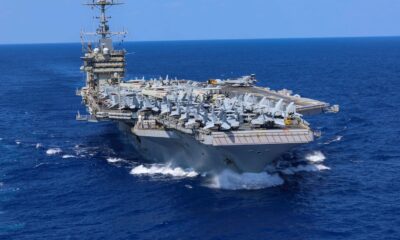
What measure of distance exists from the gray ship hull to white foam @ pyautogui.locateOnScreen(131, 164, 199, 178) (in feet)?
2.06

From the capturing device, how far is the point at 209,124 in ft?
116

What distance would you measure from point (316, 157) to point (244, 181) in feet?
31.5

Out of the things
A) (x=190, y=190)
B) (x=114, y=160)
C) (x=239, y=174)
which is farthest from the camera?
(x=114, y=160)

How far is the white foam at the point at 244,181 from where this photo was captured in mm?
35156

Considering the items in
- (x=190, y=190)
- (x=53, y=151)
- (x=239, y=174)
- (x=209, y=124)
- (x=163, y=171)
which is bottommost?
(x=53, y=151)

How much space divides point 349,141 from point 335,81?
46.9 meters

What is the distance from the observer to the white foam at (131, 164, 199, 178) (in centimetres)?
3900

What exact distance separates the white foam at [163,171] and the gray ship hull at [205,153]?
2.06 feet

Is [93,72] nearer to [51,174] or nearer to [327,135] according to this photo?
[51,174]

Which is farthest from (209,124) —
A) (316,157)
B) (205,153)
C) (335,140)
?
(335,140)

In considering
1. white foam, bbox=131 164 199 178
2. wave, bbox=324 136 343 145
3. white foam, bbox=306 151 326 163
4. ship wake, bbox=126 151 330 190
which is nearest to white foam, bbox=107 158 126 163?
ship wake, bbox=126 151 330 190

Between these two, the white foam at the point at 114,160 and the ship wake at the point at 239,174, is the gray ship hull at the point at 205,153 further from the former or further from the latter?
the white foam at the point at 114,160

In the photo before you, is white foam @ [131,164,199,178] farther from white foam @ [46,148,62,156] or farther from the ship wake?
white foam @ [46,148,62,156]

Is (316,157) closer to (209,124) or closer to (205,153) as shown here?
(205,153)
